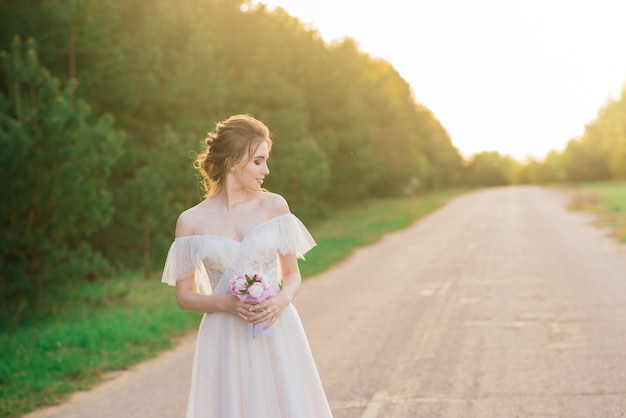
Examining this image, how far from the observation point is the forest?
35.3 feet

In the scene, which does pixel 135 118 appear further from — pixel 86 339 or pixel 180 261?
pixel 180 261

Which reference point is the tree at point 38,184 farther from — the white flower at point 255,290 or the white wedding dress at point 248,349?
the white flower at point 255,290

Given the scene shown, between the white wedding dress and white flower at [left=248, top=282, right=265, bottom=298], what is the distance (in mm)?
152

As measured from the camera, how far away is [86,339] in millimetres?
9266

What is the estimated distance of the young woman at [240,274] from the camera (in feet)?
10.6

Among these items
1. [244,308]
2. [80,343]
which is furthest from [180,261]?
[80,343]

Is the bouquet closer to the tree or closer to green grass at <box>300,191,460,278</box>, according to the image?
the tree

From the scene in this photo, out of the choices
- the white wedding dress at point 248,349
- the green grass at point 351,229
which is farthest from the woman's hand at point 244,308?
the green grass at point 351,229

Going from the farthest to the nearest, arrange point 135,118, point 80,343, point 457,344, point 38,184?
point 135,118 < point 38,184 < point 80,343 < point 457,344

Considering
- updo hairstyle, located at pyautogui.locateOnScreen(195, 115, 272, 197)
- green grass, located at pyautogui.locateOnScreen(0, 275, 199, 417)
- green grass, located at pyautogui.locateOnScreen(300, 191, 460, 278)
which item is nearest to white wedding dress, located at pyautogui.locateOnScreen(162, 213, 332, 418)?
updo hairstyle, located at pyautogui.locateOnScreen(195, 115, 272, 197)

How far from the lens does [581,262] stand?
50.1 feet

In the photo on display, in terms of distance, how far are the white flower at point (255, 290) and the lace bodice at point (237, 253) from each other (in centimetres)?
15

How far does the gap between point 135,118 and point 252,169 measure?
1913 centimetres

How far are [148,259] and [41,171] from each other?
6.69 m
